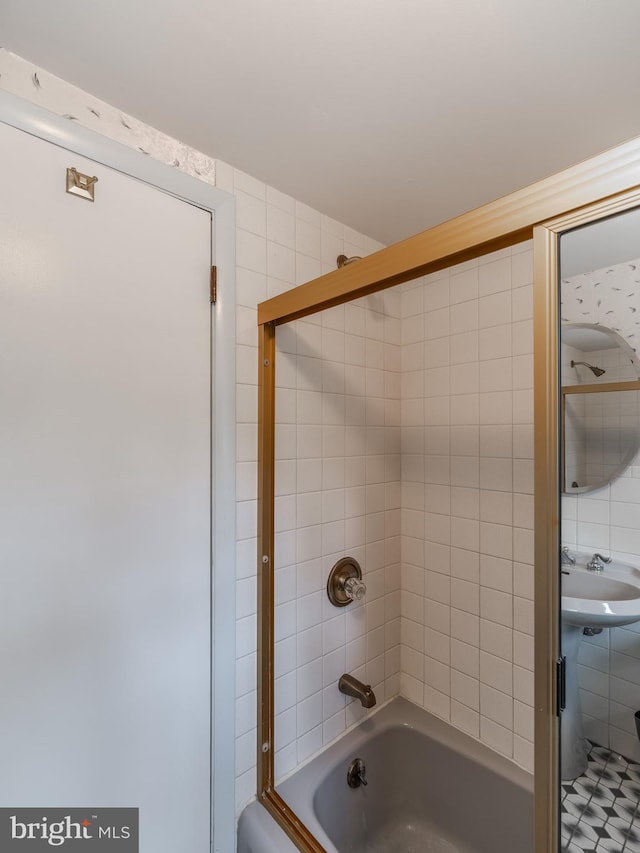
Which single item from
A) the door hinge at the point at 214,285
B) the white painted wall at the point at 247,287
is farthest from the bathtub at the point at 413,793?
the door hinge at the point at 214,285

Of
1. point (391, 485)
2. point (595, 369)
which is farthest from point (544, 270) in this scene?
point (391, 485)

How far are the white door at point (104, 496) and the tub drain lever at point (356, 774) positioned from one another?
0.54 m

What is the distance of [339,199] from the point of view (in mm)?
1278

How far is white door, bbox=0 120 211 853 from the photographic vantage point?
0.78 m

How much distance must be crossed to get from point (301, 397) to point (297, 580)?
61 cm

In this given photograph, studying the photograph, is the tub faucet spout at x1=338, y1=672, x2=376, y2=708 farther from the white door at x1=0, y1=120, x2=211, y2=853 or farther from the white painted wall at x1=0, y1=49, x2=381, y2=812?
the white door at x1=0, y1=120, x2=211, y2=853

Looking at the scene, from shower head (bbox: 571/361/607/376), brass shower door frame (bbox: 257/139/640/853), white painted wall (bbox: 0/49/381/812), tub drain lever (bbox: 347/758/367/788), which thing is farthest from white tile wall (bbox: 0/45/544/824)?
brass shower door frame (bbox: 257/139/640/853)

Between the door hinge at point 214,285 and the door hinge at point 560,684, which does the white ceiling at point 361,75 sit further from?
the door hinge at point 560,684

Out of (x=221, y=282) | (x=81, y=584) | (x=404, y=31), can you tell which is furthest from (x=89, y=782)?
(x=404, y=31)

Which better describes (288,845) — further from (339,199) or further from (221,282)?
(339,199)

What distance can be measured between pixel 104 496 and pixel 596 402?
1.11 meters

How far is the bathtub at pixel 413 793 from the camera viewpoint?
122 centimetres

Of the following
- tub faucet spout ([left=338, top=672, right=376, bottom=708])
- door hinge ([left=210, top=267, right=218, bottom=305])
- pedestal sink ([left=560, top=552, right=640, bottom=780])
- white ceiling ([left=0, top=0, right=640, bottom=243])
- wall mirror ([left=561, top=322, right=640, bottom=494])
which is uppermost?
white ceiling ([left=0, top=0, right=640, bottom=243])

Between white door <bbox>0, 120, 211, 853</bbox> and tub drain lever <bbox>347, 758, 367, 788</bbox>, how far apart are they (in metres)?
0.54
